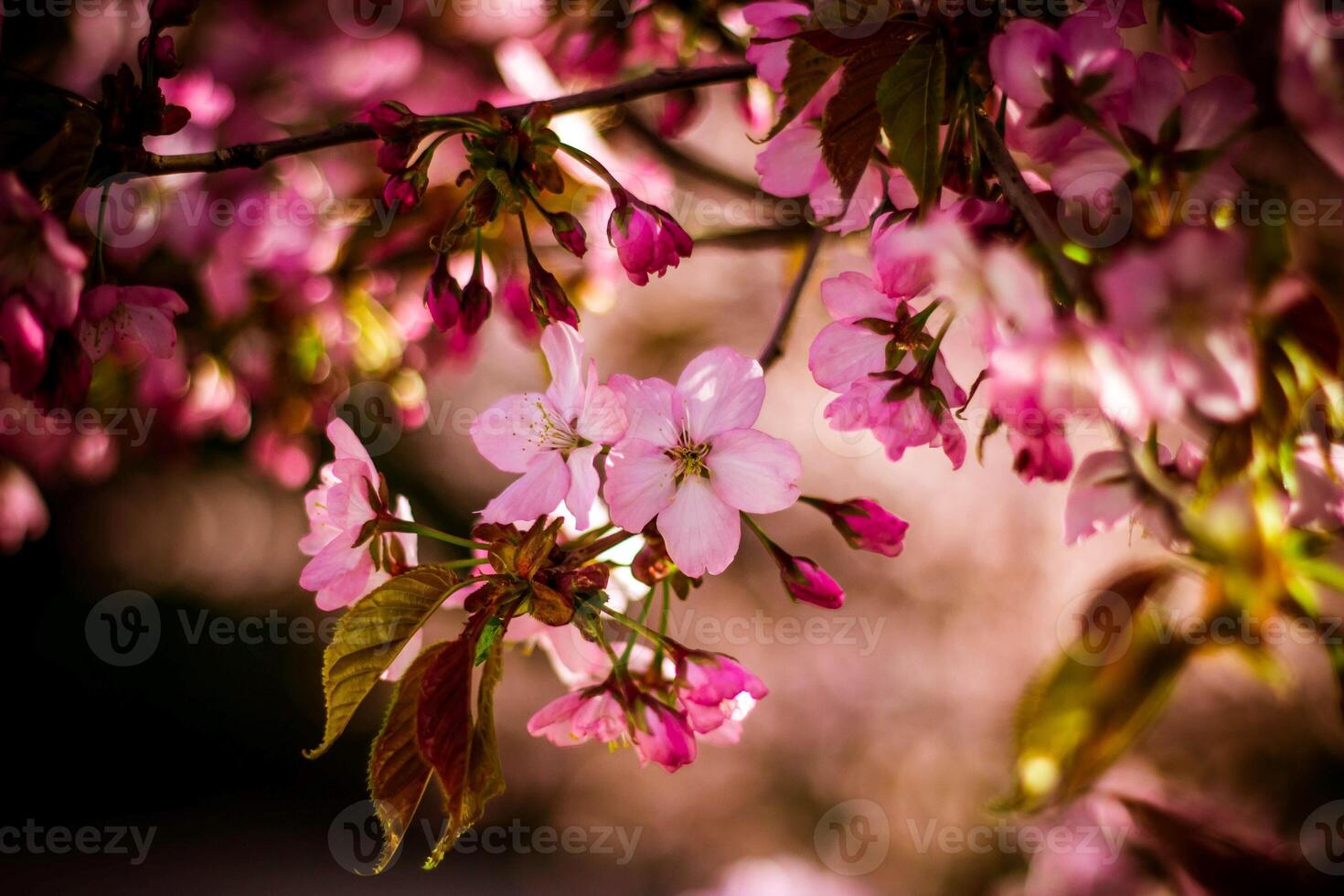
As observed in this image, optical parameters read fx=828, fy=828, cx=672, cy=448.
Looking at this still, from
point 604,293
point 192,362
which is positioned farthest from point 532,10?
point 192,362

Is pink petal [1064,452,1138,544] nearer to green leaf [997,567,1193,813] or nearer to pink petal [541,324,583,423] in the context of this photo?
green leaf [997,567,1193,813]

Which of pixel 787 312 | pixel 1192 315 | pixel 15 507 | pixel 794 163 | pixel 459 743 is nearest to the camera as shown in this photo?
pixel 1192 315

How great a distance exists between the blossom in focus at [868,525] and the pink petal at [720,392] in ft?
0.24

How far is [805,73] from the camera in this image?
1.41 ft

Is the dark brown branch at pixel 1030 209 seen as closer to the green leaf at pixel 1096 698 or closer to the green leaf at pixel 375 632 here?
the green leaf at pixel 1096 698

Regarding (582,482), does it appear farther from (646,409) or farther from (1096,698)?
(1096,698)

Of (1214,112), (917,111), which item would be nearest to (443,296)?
(917,111)

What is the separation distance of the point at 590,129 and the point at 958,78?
41 centimetres

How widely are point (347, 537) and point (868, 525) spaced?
0.31 meters

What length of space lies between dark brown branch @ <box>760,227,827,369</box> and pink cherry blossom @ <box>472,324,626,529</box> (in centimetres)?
17

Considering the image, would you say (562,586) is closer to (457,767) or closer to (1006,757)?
(457,767)

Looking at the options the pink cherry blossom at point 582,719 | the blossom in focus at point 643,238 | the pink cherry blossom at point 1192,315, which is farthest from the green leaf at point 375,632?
the pink cherry blossom at point 1192,315

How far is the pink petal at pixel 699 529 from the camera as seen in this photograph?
0.42 metres

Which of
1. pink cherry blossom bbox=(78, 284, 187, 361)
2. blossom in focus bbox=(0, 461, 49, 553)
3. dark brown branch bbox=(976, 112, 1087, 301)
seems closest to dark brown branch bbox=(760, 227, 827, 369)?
dark brown branch bbox=(976, 112, 1087, 301)
